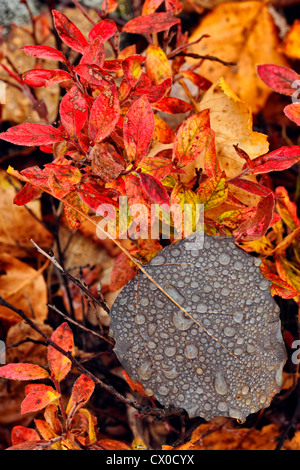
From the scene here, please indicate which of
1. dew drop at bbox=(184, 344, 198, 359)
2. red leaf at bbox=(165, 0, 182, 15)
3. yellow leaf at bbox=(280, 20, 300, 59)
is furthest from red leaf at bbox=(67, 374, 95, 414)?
yellow leaf at bbox=(280, 20, 300, 59)

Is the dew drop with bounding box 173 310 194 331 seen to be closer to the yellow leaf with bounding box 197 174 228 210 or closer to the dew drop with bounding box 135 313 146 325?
the dew drop with bounding box 135 313 146 325

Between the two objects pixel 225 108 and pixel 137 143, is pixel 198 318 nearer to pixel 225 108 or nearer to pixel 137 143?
pixel 137 143

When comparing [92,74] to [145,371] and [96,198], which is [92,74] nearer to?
[96,198]

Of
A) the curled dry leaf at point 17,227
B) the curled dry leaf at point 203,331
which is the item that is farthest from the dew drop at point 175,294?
the curled dry leaf at point 17,227

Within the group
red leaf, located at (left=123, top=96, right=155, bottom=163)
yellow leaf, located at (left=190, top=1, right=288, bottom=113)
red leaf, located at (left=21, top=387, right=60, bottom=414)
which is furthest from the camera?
yellow leaf, located at (left=190, top=1, right=288, bottom=113)

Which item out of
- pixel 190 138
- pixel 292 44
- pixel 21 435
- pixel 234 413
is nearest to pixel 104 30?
pixel 190 138
